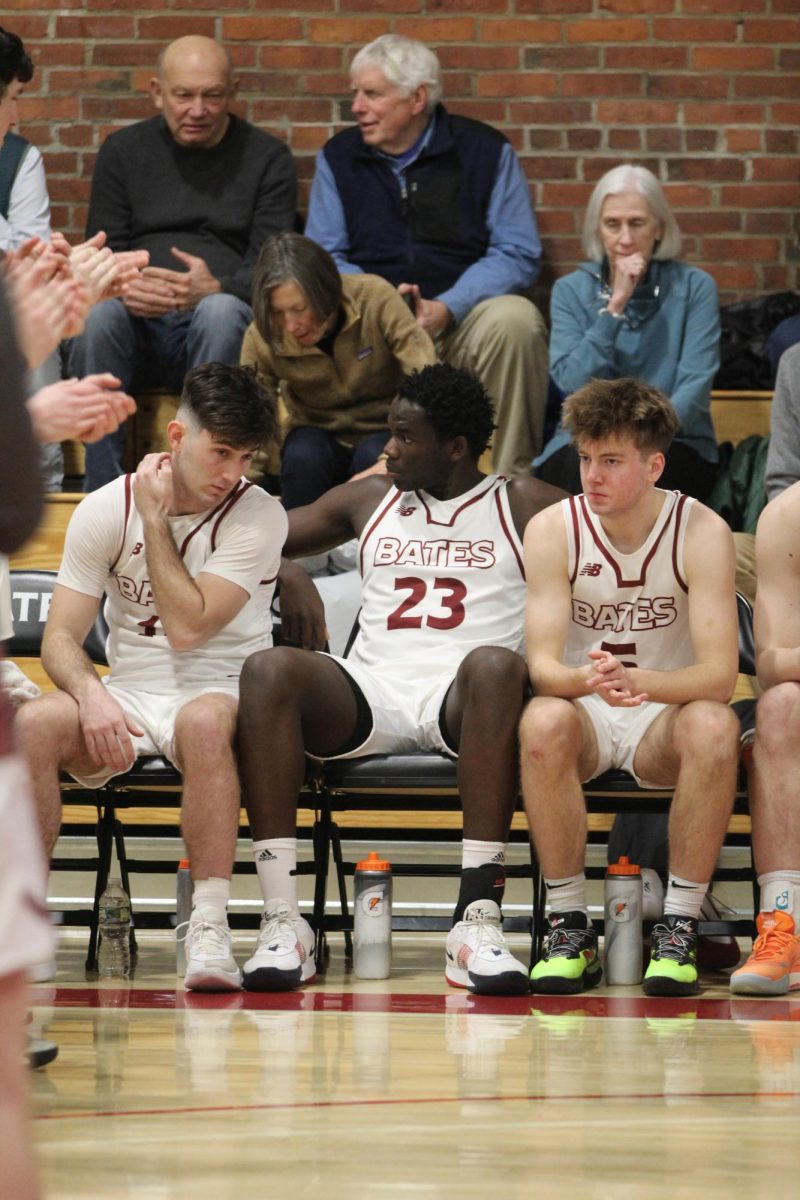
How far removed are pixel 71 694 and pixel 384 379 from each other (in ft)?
6.23

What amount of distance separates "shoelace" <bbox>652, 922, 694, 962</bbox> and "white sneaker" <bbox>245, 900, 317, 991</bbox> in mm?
751

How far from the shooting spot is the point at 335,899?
15.7 ft

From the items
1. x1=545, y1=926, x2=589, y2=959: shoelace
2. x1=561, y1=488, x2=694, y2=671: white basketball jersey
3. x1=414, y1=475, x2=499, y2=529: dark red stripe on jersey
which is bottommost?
x1=545, y1=926, x2=589, y2=959: shoelace

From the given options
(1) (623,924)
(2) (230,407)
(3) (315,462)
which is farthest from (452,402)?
(1) (623,924)

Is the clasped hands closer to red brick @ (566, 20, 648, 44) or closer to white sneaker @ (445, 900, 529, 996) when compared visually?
white sneaker @ (445, 900, 529, 996)

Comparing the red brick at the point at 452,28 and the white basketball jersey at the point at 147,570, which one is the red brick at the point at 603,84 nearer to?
the red brick at the point at 452,28

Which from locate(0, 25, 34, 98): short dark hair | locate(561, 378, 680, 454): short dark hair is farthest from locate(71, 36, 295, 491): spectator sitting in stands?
locate(561, 378, 680, 454): short dark hair

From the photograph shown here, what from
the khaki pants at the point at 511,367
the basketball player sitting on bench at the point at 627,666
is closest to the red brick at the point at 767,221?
the khaki pants at the point at 511,367

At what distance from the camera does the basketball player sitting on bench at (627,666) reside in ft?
11.8

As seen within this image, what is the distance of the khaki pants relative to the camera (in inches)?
216

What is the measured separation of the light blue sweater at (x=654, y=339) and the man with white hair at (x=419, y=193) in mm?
355

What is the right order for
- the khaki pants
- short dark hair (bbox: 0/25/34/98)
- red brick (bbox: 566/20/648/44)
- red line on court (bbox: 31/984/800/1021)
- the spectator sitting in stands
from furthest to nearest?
1. red brick (bbox: 566/20/648/44)
2. the spectator sitting in stands
3. the khaki pants
4. short dark hair (bbox: 0/25/34/98)
5. red line on court (bbox: 31/984/800/1021)

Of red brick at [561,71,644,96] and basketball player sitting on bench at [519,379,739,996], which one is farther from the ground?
red brick at [561,71,644,96]

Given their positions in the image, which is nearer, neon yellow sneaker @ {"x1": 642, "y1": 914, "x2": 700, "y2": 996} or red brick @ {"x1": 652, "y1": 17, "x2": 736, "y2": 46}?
neon yellow sneaker @ {"x1": 642, "y1": 914, "x2": 700, "y2": 996}
